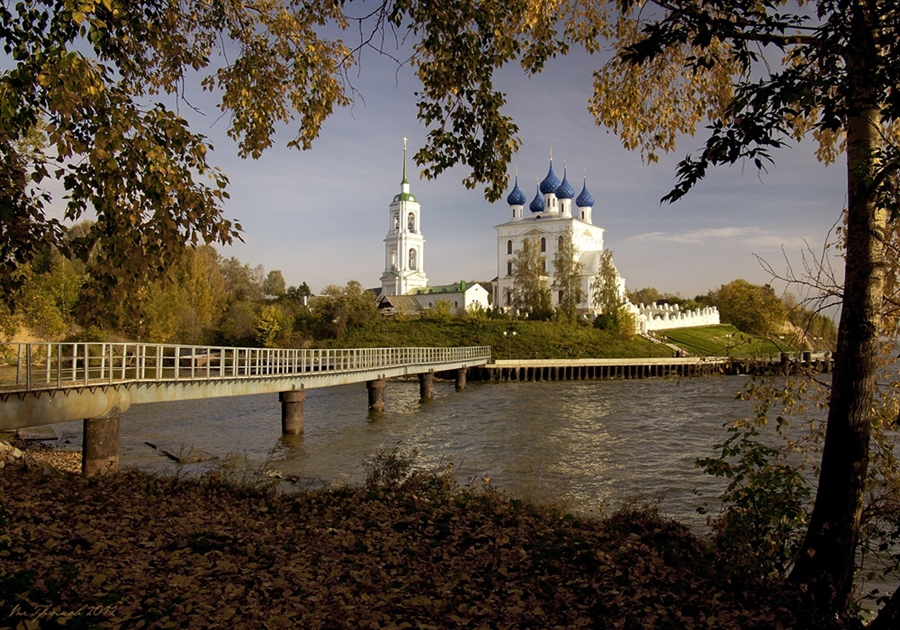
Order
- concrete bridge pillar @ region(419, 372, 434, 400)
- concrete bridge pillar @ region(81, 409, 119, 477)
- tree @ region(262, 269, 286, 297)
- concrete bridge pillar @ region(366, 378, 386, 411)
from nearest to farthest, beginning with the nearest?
concrete bridge pillar @ region(81, 409, 119, 477) → concrete bridge pillar @ region(366, 378, 386, 411) → concrete bridge pillar @ region(419, 372, 434, 400) → tree @ region(262, 269, 286, 297)

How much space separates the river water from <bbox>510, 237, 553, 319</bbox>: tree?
37364 millimetres

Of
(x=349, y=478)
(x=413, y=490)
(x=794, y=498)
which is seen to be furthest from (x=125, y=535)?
(x=349, y=478)

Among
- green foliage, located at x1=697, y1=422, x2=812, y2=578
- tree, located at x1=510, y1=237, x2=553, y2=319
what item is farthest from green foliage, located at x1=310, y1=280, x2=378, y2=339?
green foliage, located at x1=697, y1=422, x2=812, y2=578

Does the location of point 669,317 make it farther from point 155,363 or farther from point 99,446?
point 99,446

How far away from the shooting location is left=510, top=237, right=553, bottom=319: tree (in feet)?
260

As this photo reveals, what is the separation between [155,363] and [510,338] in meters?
51.1

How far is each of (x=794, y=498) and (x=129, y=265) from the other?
6665 mm

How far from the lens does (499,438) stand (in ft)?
78.2

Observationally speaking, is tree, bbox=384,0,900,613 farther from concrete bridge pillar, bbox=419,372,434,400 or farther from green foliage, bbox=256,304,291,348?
green foliage, bbox=256,304,291,348

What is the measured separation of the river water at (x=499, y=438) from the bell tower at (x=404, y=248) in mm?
67479

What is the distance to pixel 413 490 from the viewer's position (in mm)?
10125

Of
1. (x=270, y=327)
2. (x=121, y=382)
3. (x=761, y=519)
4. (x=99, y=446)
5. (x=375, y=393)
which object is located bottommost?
(x=375, y=393)

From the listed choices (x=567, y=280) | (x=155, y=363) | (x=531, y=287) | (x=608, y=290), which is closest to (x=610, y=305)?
(x=608, y=290)

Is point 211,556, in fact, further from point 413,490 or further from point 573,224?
point 573,224
